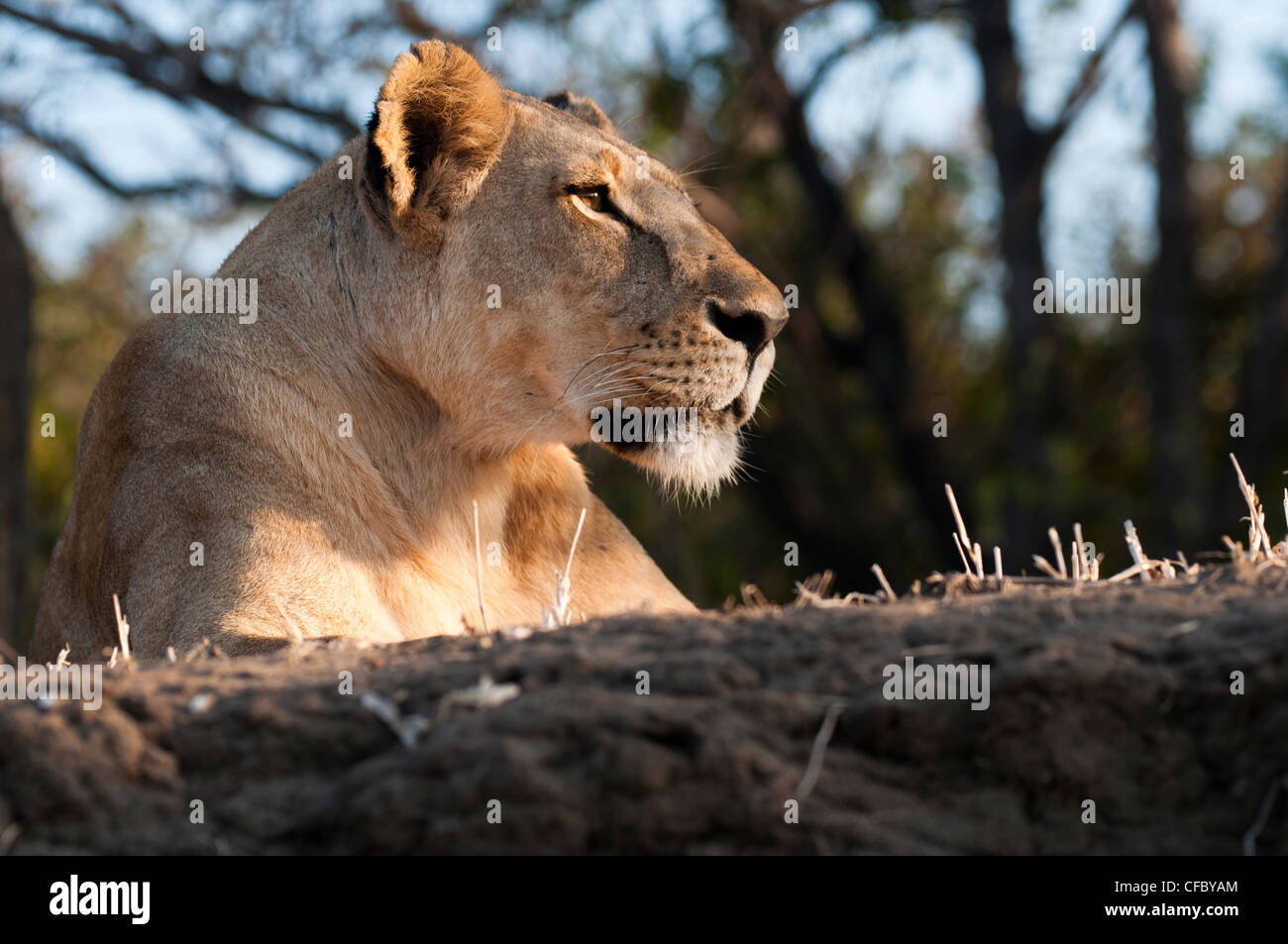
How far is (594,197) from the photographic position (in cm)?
429

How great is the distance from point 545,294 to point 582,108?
1.20 meters

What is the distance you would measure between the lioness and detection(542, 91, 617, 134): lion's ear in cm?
57

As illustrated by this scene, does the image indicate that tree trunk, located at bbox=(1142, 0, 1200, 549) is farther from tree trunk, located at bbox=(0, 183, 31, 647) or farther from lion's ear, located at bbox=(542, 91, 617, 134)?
tree trunk, located at bbox=(0, 183, 31, 647)

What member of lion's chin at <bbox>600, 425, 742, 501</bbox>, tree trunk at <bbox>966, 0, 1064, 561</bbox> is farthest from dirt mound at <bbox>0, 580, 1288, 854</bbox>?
tree trunk at <bbox>966, 0, 1064, 561</bbox>

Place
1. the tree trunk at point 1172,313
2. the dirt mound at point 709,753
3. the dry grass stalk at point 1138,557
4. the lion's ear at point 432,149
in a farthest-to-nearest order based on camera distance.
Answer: the tree trunk at point 1172,313 → the lion's ear at point 432,149 → the dry grass stalk at point 1138,557 → the dirt mound at point 709,753

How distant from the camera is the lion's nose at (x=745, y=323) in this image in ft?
13.2

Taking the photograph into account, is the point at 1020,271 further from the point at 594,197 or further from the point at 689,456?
the point at 689,456

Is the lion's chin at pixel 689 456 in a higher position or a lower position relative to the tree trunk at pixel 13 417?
lower

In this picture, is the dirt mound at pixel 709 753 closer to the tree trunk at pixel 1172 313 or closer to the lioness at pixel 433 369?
the lioness at pixel 433 369

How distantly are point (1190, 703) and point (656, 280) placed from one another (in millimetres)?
2131

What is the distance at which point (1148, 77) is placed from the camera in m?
10.8

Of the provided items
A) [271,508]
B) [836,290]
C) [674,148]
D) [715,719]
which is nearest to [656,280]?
[271,508]

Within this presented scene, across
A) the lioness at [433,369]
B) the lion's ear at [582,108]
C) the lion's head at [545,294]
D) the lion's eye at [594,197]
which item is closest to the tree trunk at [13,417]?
the lioness at [433,369]

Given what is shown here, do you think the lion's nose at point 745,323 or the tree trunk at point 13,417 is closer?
the lion's nose at point 745,323
